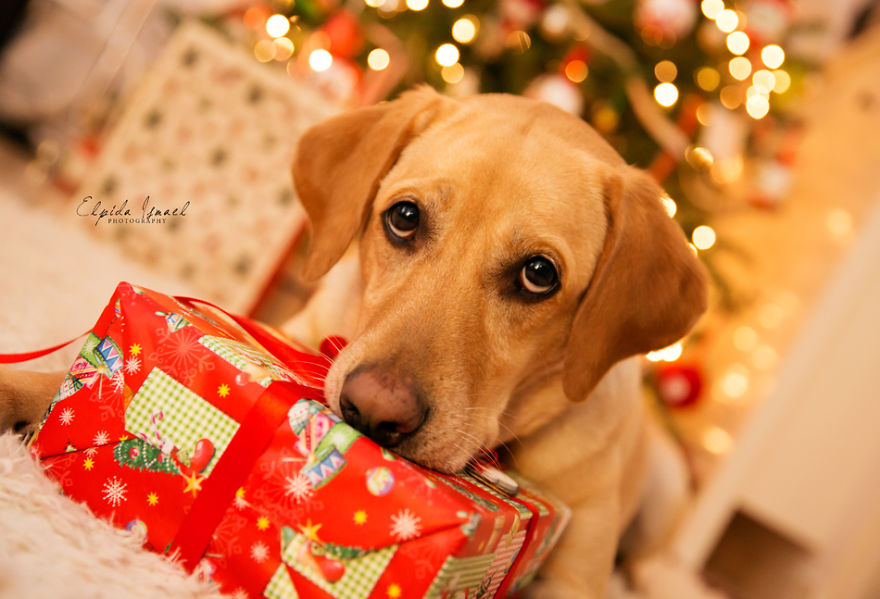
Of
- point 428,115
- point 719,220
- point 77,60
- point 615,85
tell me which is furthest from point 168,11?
point 719,220

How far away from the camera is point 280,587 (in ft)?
3.42

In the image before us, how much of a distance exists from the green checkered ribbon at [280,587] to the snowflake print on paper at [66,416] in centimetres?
53

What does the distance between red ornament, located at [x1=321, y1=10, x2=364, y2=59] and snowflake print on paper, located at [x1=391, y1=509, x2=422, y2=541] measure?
3.87 metres

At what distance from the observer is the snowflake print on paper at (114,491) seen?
1148mm

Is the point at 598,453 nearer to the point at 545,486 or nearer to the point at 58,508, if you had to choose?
the point at 545,486

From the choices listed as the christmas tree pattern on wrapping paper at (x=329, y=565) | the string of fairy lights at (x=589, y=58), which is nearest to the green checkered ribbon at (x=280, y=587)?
the christmas tree pattern on wrapping paper at (x=329, y=565)

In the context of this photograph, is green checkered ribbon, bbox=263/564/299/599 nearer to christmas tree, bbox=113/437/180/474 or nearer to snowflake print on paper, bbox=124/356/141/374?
christmas tree, bbox=113/437/180/474

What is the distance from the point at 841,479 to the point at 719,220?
266 cm

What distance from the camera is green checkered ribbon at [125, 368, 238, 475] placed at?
1110mm

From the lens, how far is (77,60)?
6266 millimetres

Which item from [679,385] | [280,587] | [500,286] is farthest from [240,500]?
[679,385]

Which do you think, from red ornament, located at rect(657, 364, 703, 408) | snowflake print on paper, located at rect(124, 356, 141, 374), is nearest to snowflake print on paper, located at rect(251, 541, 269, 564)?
snowflake print on paper, located at rect(124, 356, 141, 374)

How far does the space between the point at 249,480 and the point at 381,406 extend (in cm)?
27

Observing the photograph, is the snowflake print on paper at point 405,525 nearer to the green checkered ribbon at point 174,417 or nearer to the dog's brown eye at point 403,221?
the green checkered ribbon at point 174,417
